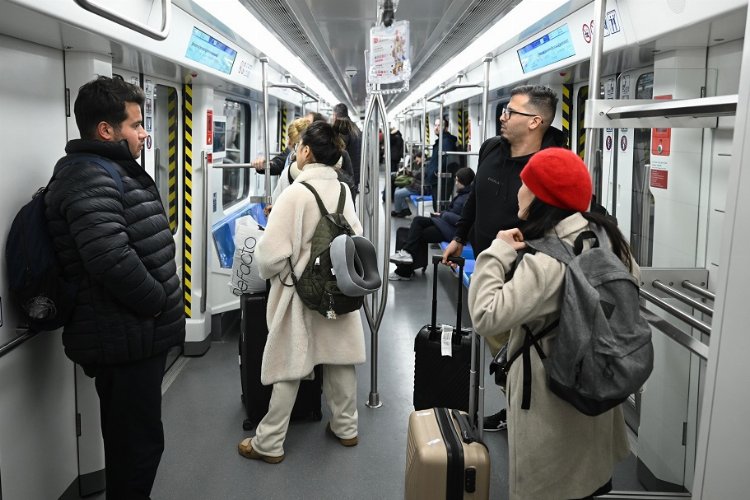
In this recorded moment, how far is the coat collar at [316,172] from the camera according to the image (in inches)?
134

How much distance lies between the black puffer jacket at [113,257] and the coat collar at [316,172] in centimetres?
91

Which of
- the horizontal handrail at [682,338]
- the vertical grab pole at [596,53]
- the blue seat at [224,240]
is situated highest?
the vertical grab pole at [596,53]

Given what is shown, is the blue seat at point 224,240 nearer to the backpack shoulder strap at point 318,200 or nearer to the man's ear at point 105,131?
the backpack shoulder strap at point 318,200

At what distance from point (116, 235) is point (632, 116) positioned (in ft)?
5.99

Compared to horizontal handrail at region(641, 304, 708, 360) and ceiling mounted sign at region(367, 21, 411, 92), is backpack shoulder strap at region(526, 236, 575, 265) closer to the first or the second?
horizontal handrail at region(641, 304, 708, 360)

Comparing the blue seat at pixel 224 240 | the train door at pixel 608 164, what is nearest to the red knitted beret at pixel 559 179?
the train door at pixel 608 164

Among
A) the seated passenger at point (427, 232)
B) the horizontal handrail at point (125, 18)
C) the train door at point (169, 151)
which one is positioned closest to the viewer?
the horizontal handrail at point (125, 18)

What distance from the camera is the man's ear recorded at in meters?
2.53

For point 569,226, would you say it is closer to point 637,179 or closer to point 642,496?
point 642,496

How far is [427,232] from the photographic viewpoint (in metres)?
7.97

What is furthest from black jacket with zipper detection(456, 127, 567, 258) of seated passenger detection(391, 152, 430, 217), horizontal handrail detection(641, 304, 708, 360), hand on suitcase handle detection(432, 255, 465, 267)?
seated passenger detection(391, 152, 430, 217)

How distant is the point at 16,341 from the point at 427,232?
5.88m

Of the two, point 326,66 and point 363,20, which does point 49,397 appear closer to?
point 363,20

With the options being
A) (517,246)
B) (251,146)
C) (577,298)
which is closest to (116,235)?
(517,246)
